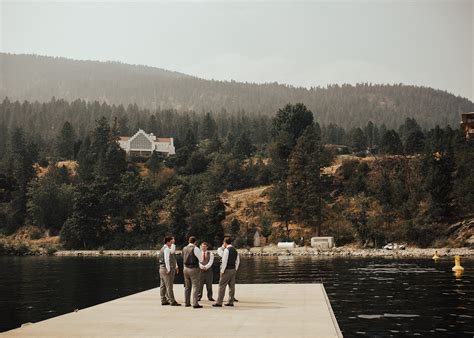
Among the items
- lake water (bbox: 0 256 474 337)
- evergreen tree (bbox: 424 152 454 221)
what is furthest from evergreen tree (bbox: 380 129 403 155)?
lake water (bbox: 0 256 474 337)

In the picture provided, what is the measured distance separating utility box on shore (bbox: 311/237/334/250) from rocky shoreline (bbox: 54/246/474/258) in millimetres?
1871

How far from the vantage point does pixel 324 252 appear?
268 feet

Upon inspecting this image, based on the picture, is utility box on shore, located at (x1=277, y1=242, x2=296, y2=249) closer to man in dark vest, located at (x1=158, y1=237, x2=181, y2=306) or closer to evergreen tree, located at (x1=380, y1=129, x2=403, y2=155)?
evergreen tree, located at (x1=380, y1=129, x2=403, y2=155)

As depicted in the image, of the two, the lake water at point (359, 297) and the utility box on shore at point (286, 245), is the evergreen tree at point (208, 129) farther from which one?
the lake water at point (359, 297)

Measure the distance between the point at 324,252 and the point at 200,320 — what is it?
65.3 meters

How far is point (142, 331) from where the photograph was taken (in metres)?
16.3

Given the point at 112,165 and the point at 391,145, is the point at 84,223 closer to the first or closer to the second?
the point at 112,165

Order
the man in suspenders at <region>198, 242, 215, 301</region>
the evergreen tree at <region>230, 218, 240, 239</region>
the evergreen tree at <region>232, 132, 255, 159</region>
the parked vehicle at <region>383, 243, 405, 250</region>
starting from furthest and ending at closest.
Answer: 1. the evergreen tree at <region>232, 132, 255, 159</region>
2. the evergreen tree at <region>230, 218, 240, 239</region>
3. the parked vehicle at <region>383, 243, 405, 250</region>
4. the man in suspenders at <region>198, 242, 215, 301</region>

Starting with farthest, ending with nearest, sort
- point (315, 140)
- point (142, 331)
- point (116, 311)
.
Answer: point (315, 140) < point (116, 311) < point (142, 331)

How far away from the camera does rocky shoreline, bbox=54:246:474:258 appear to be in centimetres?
7306

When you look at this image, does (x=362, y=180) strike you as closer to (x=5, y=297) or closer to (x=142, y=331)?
(x=5, y=297)

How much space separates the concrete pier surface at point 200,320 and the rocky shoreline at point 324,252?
52.1 m

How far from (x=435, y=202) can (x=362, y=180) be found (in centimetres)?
2573

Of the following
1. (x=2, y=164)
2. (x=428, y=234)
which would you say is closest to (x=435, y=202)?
(x=428, y=234)
